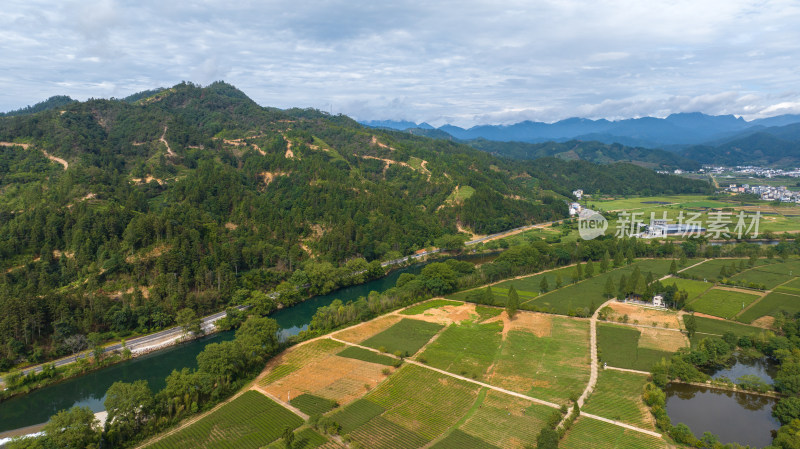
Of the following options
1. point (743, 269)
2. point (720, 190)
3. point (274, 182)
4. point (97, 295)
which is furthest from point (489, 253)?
point (720, 190)

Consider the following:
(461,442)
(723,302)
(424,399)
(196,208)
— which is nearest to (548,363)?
(424,399)

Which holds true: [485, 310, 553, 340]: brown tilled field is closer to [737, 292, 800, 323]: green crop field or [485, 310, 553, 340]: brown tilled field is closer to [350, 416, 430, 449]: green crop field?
[350, 416, 430, 449]: green crop field

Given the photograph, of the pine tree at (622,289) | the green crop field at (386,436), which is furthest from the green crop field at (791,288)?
the green crop field at (386,436)

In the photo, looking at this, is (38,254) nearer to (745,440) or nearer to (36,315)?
(36,315)

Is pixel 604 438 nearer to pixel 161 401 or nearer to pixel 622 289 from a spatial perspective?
pixel 622 289

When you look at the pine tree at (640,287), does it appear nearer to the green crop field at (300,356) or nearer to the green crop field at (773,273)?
the green crop field at (773,273)

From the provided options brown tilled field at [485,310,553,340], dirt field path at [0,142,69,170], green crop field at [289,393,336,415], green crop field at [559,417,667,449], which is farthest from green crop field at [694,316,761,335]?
dirt field path at [0,142,69,170]
